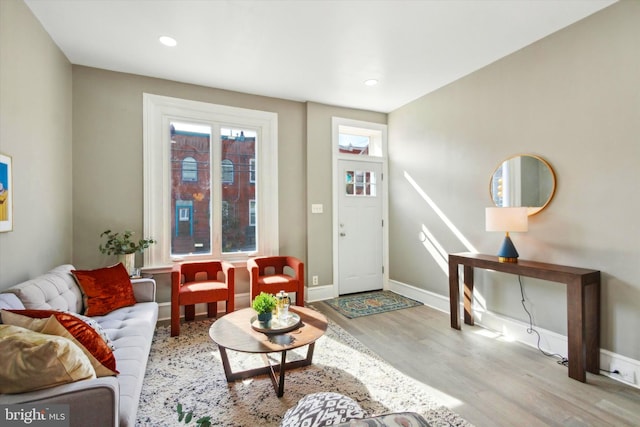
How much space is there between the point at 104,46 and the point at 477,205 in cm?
413

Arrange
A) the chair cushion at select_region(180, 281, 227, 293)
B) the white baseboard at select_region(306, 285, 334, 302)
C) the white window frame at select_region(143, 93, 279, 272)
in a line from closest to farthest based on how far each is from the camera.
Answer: the chair cushion at select_region(180, 281, 227, 293), the white window frame at select_region(143, 93, 279, 272), the white baseboard at select_region(306, 285, 334, 302)

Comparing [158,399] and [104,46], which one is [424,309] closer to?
[158,399]

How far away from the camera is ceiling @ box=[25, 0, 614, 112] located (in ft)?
7.71

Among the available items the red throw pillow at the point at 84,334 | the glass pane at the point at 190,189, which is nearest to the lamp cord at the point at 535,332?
the red throw pillow at the point at 84,334

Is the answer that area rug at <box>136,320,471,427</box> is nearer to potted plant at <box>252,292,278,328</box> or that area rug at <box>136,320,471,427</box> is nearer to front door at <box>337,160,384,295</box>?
potted plant at <box>252,292,278,328</box>

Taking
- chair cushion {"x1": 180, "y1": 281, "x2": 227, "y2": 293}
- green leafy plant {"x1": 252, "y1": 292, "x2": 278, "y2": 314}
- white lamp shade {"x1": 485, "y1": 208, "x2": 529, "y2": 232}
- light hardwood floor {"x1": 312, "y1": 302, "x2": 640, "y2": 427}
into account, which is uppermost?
white lamp shade {"x1": 485, "y1": 208, "x2": 529, "y2": 232}

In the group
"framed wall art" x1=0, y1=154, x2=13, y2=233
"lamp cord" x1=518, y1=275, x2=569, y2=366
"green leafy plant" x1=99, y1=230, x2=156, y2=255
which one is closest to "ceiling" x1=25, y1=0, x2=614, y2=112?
"framed wall art" x1=0, y1=154, x2=13, y2=233

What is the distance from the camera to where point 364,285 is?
15.3 feet

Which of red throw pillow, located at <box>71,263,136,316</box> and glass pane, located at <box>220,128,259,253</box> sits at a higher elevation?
glass pane, located at <box>220,128,259,253</box>

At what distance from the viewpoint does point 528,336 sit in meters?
2.86

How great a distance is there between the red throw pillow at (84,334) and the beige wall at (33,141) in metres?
0.88

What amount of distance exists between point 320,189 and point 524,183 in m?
2.46

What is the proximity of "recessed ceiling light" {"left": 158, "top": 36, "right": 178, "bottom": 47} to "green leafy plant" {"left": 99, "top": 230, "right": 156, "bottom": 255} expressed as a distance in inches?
76.4

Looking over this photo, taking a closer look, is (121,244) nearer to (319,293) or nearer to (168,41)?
(168,41)
